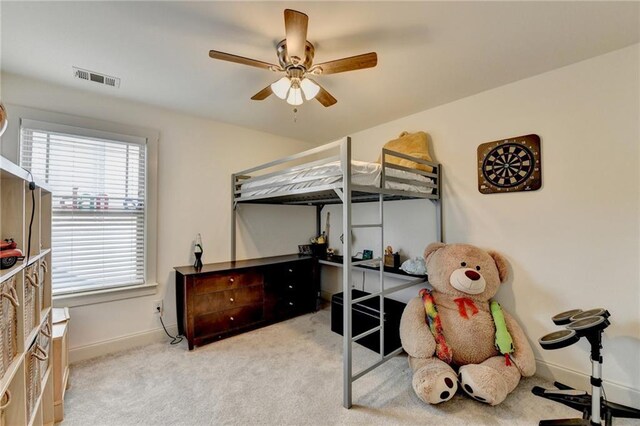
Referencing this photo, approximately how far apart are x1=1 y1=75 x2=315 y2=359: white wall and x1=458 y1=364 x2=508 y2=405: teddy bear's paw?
2515 mm

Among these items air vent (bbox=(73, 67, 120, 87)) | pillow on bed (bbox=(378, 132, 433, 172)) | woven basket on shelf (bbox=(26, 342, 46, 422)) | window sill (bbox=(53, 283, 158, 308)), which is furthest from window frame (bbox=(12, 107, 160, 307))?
pillow on bed (bbox=(378, 132, 433, 172))

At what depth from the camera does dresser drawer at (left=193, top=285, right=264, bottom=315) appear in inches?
101

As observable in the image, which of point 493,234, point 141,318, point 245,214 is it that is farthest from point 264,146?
point 493,234

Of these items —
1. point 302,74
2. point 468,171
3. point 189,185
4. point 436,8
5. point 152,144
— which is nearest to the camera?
point 436,8

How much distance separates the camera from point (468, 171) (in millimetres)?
2486

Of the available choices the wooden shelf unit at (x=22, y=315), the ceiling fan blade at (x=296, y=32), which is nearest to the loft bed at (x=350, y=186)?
the ceiling fan blade at (x=296, y=32)

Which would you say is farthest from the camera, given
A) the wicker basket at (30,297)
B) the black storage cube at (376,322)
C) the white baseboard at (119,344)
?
the black storage cube at (376,322)

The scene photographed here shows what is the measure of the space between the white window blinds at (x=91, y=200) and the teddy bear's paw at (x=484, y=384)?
2891 millimetres

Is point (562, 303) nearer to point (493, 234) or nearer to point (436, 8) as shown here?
point (493, 234)

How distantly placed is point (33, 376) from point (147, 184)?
178cm

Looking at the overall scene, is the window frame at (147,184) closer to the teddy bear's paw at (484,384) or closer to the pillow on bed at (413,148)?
the pillow on bed at (413,148)

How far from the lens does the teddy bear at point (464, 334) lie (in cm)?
173

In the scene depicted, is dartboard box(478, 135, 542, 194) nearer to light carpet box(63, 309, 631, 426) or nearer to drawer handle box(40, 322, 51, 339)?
light carpet box(63, 309, 631, 426)

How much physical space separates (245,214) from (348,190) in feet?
6.28
